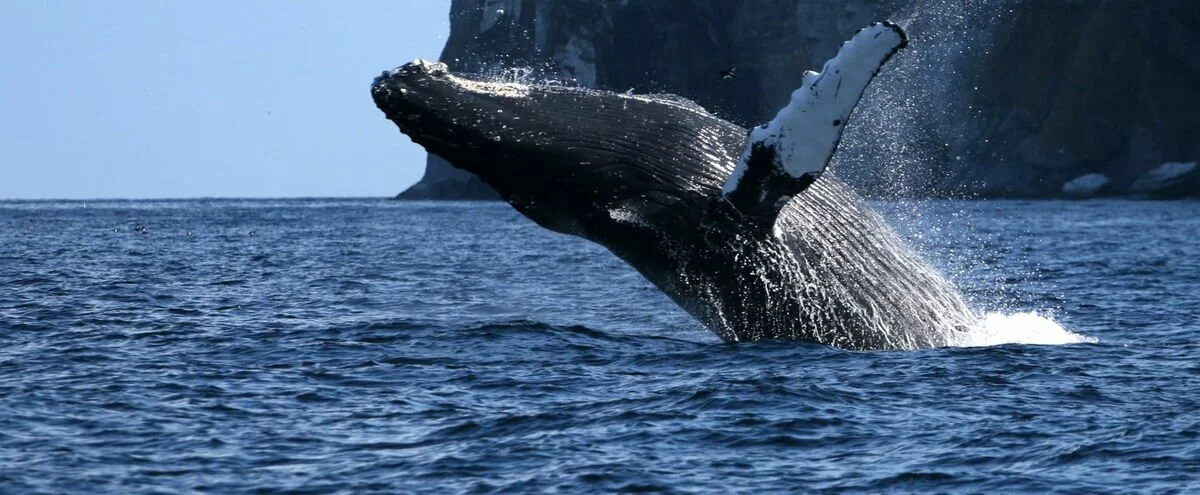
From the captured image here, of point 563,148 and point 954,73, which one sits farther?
point 954,73

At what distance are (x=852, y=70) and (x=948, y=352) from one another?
3232 mm

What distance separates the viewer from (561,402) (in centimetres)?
1068

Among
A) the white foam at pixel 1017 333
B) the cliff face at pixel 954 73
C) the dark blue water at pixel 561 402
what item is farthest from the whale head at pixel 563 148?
the cliff face at pixel 954 73

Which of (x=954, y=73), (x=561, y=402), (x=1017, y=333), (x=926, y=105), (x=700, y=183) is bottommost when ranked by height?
(x=561, y=402)

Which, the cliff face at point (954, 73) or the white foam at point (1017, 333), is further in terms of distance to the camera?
the cliff face at point (954, 73)

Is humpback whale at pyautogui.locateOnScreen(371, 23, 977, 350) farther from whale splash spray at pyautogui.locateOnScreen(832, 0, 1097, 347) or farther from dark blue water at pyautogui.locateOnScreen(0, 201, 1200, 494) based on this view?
whale splash spray at pyautogui.locateOnScreen(832, 0, 1097, 347)

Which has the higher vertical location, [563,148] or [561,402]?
[563,148]

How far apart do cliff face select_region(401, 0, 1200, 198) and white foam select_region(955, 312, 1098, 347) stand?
75.2m

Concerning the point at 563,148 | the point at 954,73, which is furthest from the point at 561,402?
the point at 954,73

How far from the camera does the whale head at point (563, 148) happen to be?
10609mm

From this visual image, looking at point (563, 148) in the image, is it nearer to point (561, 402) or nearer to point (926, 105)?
point (561, 402)

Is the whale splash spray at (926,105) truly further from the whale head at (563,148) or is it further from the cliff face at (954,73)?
the whale head at (563,148)

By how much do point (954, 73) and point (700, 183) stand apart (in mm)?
91776

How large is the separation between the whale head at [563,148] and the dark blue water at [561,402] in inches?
51.8
